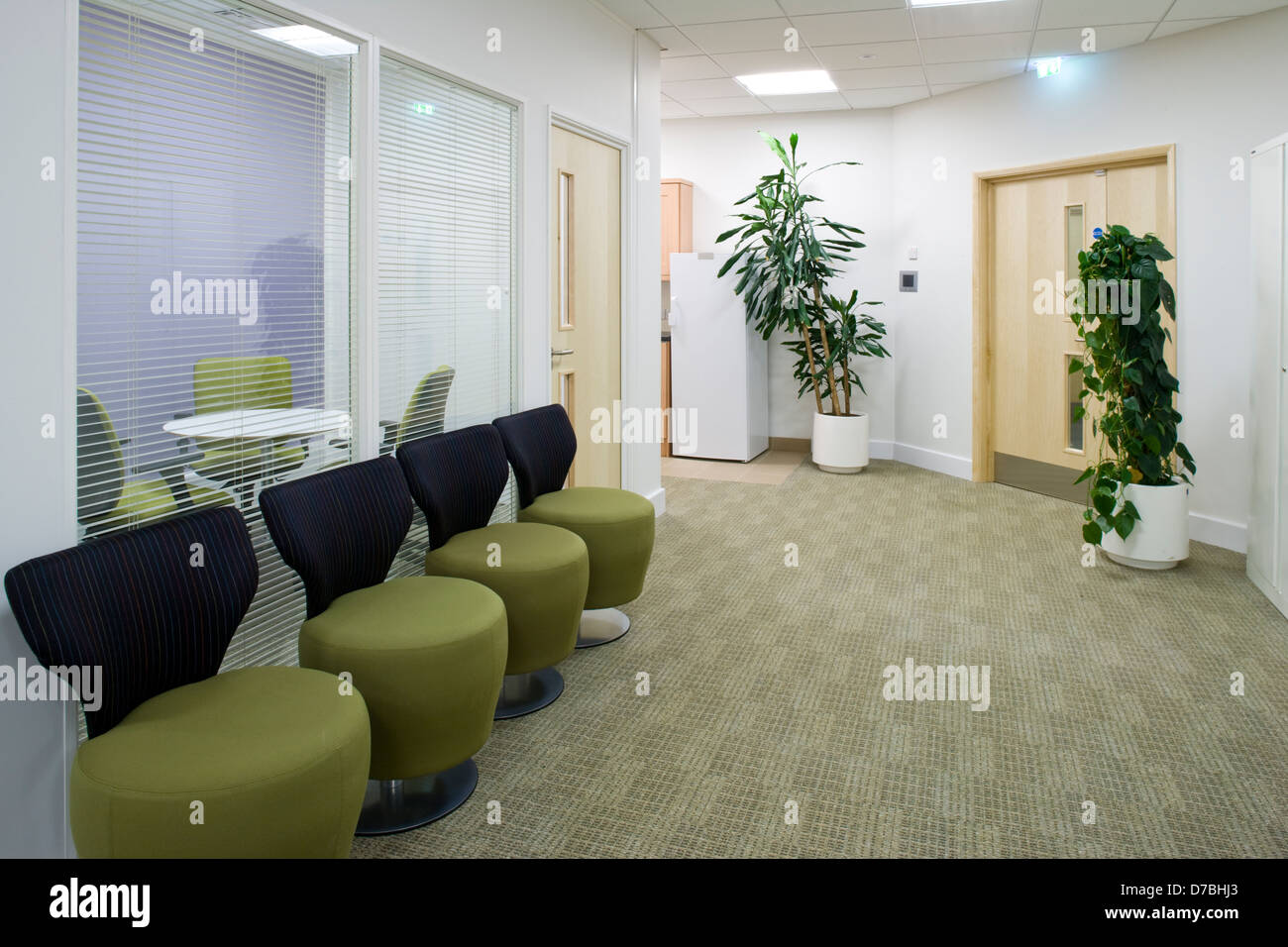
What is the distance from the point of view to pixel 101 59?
6.88 feet

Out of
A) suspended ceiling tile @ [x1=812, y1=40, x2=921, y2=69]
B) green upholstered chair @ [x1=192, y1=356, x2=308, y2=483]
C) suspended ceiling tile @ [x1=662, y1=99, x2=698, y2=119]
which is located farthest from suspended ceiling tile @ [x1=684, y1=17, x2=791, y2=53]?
green upholstered chair @ [x1=192, y1=356, x2=308, y2=483]

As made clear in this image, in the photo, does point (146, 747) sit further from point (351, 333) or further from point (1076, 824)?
point (1076, 824)

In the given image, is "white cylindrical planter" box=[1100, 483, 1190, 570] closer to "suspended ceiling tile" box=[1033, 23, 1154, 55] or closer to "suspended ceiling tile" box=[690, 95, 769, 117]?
"suspended ceiling tile" box=[1033, 23, 1154, 55]

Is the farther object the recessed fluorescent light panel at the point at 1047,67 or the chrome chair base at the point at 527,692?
the recessed fluorescent light panel at the point at 1047,67

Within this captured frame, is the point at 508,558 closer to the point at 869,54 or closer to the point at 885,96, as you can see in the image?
the point at 869,54

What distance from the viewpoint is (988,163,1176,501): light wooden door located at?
5.72m

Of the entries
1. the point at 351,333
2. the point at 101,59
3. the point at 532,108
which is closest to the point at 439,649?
the point at 351,333

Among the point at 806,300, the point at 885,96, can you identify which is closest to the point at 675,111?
→ the point at 885,96

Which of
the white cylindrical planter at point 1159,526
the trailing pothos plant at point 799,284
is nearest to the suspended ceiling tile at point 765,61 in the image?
the trailing pothos plant at point 799,284

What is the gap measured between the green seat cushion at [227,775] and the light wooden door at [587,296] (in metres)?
2.54

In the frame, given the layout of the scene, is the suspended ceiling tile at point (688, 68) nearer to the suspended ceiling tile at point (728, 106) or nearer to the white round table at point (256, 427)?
the suspended ceiling tile at point (728, 106)

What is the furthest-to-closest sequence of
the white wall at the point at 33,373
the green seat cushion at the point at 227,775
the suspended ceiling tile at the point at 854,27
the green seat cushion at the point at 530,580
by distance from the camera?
the suspended ceiling tile at the point at 854,27 → the green seat cushion at the point at 530,580 → the white wall at the point at 33,373 → the green seat cushion at the point at 227,775

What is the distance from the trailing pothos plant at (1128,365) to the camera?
430cm
